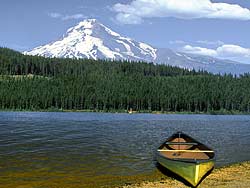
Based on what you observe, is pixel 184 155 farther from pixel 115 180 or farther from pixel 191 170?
pixel 191 170

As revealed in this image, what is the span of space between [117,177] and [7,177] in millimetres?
9780

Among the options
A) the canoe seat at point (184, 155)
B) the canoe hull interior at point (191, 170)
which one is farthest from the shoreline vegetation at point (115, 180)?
the canoe seat at point (184, 155)

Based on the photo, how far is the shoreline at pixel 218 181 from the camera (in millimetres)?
32259

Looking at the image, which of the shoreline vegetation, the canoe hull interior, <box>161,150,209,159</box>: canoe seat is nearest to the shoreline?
the shoreline vegetation

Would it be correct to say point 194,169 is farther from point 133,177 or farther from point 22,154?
point 22,154

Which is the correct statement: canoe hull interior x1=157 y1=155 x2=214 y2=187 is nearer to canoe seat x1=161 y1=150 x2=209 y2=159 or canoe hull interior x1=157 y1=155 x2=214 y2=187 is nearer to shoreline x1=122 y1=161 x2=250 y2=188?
shoreline x1=122 y1=161 x2=250 y2=188

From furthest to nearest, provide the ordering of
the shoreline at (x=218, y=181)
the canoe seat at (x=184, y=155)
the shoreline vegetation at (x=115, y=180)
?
the canoe seat at (x=184, y=155), the shoreline vegetation at (x=115, y=180), the shoreline at (x=218, y=181)

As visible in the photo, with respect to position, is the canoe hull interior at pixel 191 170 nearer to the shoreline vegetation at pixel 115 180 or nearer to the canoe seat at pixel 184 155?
the shoreline vegetation at pixel 115 180

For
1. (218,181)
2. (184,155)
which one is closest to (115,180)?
(218,181)

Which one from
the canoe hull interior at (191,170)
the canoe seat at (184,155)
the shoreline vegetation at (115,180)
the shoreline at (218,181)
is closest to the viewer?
the shoreline at (218,181)

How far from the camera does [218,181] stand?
34125 millimetres

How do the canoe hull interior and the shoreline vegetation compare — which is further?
the shoreline vegetation

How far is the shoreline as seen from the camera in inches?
1270

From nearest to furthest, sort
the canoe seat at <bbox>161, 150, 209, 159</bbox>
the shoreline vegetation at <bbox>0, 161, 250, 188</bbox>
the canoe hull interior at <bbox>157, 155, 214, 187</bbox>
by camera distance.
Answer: the canoe hull interior at <bbox>157, 155, 214, 187</bbox>
the shoreline vegetation at <bbox>0, 161, 250, 188</bbox>
the canoe seat at <bbox>161, 150, 209, 159</bbox>
